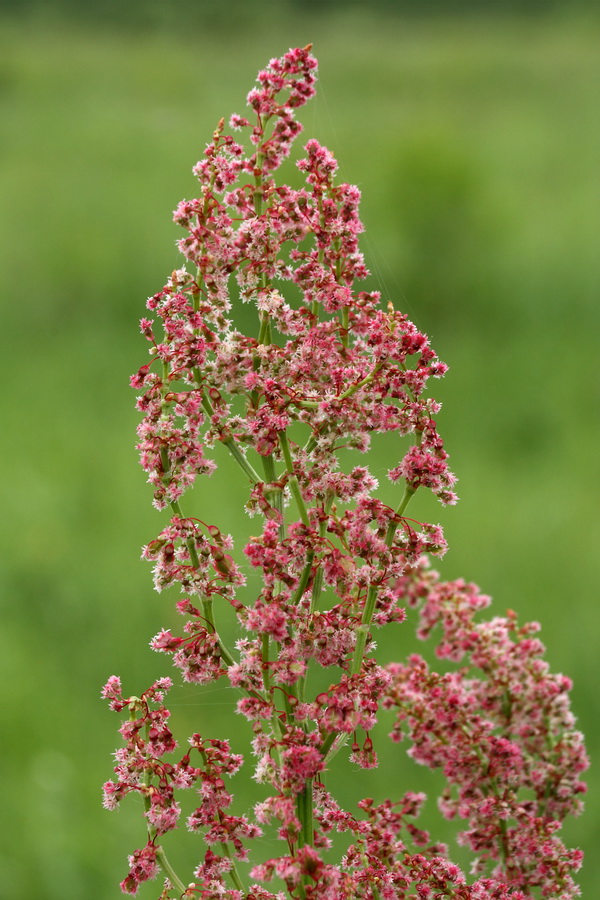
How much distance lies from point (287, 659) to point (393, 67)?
14.9 m

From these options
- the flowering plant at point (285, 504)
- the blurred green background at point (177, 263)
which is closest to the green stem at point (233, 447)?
the flowering plant at point (285, 504)

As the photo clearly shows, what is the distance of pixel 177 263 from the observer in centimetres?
827

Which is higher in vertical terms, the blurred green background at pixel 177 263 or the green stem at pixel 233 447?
the blurred green background at pixel 177 263

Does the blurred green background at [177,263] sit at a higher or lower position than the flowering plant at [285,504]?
higher

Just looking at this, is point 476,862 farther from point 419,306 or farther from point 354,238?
point 419,306

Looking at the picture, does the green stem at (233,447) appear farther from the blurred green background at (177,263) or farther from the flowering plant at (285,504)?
the blurred green background at (177,263)

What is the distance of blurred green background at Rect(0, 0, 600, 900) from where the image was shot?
4086 mm

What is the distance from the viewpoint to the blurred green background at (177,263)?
409 centimetres

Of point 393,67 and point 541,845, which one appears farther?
point 393,67

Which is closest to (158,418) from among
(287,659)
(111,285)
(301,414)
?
(301,414)

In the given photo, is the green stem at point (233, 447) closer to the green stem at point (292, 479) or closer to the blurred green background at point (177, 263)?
the green stem at point (292, 479)

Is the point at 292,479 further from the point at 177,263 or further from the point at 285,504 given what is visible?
the point at 177,263

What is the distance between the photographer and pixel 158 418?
2.92ft

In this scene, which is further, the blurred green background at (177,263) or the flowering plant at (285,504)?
the blurred green background at (177,263)
